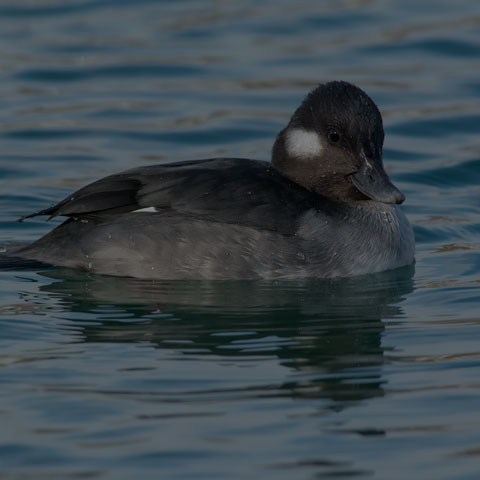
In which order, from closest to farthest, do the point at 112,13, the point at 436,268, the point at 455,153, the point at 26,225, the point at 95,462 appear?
the point at 95,462 → the point at 436,268 → the point at 26,225 → the point at 455,153 → the point at 112,13

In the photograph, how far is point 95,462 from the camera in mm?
5895

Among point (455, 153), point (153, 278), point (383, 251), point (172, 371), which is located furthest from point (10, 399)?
point (455, 153)

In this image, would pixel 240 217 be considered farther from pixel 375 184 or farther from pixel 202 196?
pixel 375 184

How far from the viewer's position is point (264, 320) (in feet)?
26.7

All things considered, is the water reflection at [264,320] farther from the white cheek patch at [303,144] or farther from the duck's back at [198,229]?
the white cheek patch at [303,144]

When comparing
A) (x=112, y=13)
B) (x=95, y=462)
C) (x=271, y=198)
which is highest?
(x=112, y=13)

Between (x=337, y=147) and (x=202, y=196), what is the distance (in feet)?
3.45

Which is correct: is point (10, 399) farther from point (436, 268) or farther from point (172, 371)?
point (436, 268)

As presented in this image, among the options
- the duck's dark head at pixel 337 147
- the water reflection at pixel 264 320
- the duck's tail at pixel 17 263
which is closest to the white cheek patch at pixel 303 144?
the duck's dark head at pixel 337 147

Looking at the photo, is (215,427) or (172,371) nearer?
(215,427)

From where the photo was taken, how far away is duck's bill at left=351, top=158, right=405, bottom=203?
8922mm

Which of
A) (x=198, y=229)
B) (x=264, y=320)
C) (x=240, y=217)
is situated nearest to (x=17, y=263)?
(x=198, y=229)

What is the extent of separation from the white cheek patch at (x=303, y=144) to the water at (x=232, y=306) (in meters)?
0.95

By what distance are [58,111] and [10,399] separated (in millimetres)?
7482
